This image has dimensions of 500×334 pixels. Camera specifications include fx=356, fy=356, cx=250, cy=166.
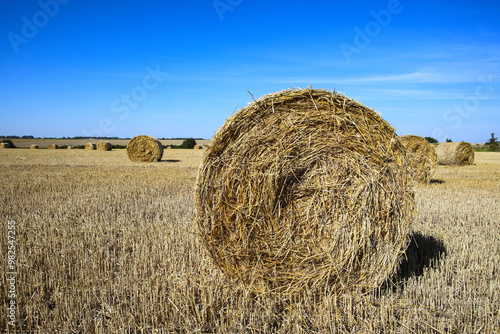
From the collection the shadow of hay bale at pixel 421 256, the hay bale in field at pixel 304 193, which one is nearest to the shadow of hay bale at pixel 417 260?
the shadow of hay bale at pixel 421 256

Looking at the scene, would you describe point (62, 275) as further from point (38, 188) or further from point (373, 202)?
point (38, 188)

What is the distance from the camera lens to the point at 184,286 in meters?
3.12

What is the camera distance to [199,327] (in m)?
2.61

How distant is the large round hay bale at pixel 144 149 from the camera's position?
17844 mm

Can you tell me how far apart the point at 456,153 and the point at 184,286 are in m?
16.3

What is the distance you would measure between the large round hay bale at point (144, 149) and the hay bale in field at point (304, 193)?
606 inches

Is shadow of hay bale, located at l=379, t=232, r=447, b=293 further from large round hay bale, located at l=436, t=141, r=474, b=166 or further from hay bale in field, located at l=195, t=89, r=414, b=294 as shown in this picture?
large round hay bale, located at l=436, t=141, r=474, b=166

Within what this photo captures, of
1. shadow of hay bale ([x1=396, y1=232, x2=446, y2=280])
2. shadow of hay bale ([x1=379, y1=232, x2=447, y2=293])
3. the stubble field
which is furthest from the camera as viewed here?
shadow of hay bale ([x1=396, y1=232, x2=446, y2=280])

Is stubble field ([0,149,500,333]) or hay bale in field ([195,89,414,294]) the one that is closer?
stubble field ([0,149,500,333])

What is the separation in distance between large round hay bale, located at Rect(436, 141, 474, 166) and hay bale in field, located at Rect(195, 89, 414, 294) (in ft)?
49.5

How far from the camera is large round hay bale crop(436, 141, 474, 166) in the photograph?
16094 mm

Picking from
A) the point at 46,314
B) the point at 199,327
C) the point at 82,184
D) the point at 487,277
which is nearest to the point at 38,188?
the point at 82,184

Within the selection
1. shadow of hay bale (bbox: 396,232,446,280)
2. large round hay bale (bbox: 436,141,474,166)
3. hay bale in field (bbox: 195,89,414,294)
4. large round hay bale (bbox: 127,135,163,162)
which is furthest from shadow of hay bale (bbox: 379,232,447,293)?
large round hay bale (bbox: 127,135,163,162)

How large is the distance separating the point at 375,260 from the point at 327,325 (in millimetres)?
837
